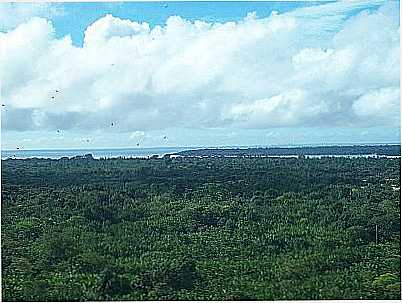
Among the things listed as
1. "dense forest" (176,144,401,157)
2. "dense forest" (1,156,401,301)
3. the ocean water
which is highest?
the ocean water

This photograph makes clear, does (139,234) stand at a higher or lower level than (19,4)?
lower

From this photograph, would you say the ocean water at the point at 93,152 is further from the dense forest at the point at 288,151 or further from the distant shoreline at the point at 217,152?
the dense forest at the point at 288,151

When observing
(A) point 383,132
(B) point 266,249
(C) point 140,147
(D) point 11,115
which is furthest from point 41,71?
(A) point 383,132

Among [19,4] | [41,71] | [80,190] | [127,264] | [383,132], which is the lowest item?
[127,264]

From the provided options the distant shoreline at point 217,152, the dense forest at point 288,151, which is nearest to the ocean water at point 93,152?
the distant shoreline at point 217,152

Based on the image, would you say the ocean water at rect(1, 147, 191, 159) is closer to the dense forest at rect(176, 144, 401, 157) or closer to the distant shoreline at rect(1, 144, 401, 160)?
the distant shoreline at rect(1, 144, 401, 160)

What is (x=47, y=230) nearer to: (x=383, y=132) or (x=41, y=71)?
(x=41, y=71)

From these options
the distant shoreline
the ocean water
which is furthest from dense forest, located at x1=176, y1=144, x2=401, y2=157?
the ocean water
